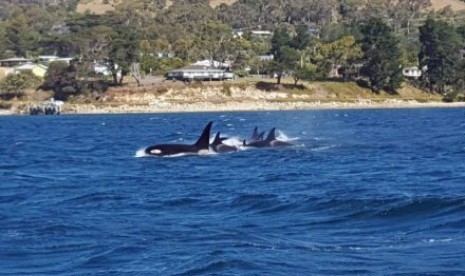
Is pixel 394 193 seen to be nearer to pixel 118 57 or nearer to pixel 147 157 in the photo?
pixel 147 157

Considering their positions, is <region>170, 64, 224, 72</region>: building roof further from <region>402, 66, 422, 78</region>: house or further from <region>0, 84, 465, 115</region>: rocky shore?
<region>402, 66, 422, 78</region>: house

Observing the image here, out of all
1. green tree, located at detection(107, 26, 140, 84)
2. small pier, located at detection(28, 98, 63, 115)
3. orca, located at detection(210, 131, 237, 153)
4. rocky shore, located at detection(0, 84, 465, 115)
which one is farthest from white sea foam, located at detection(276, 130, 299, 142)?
green tree, located at detection(107, 26, 140, 84)

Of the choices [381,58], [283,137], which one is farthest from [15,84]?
[283,137]

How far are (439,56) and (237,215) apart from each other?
530 feet

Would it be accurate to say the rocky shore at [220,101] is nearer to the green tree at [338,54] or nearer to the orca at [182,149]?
the green tree at [338,54]

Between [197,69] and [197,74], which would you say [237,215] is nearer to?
[197,74]

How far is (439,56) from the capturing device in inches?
7416

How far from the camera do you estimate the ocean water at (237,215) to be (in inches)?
929

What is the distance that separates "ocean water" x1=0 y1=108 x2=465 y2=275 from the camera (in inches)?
929

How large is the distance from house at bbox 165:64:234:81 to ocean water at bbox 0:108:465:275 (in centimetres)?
12814

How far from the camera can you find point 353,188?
124 ft

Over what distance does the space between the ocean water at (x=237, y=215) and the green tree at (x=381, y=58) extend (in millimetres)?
126405

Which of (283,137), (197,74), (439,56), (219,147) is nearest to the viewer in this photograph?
(219,147)

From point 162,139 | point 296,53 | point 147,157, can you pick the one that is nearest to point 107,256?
point 147,157
